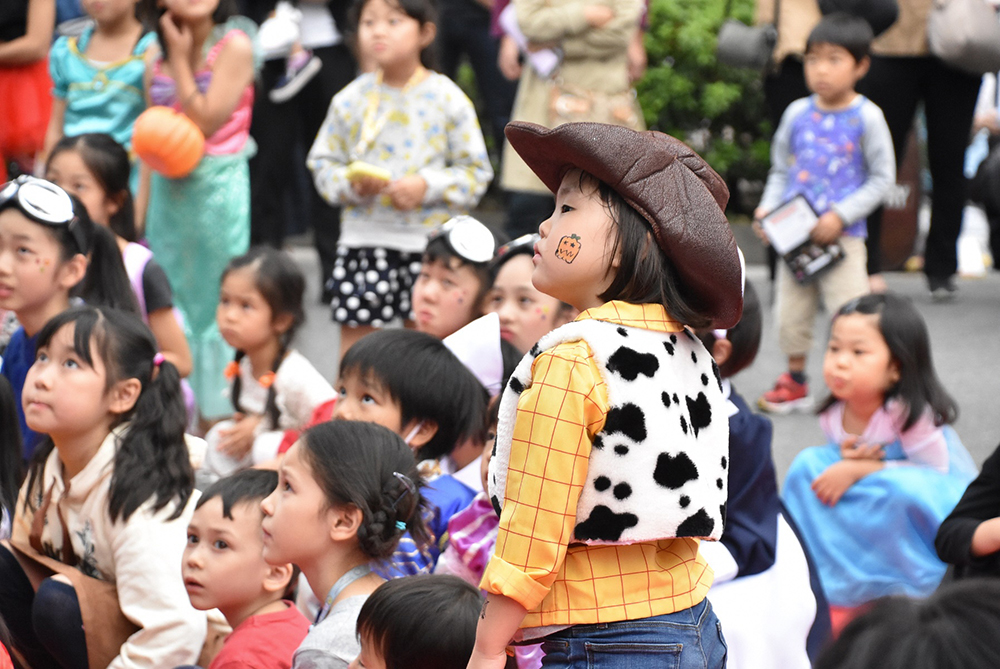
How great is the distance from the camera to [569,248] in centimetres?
179

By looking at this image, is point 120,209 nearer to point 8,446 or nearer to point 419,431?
point 8,446

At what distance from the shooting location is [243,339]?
394cm

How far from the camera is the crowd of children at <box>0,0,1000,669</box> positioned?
175 cm

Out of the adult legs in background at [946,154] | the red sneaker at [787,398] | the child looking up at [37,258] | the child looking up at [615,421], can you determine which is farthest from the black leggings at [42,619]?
the adult legs in background at [946,154]

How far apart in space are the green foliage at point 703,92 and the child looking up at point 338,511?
641cm

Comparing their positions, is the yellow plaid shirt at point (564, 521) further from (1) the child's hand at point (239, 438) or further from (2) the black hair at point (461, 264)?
(1) the child's hand at point (239, 438)

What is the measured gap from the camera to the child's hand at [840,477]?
3.57 meters

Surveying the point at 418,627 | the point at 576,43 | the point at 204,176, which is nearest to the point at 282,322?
the point at 204,176

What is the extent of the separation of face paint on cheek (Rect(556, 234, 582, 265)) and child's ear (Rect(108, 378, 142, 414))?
145 cm

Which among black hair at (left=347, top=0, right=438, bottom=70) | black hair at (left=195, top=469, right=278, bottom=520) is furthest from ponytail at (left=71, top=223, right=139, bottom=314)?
black hair at (left=347, top=0, right=438, bottom=70)

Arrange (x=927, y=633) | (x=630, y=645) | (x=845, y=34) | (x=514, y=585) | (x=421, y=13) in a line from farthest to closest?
1. (x=845, y=34)
2. (x=421, y=13)
3. (x=630, y=645)
4. (x=514, y=585)
5. (x=927, y=633)

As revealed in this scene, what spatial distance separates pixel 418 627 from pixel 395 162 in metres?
2.83

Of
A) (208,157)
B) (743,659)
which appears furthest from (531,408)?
(208,157)

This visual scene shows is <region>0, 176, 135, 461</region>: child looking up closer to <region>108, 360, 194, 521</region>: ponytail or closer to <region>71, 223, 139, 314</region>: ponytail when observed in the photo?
<region>71, 223, 139, 314</region>: ponytail
